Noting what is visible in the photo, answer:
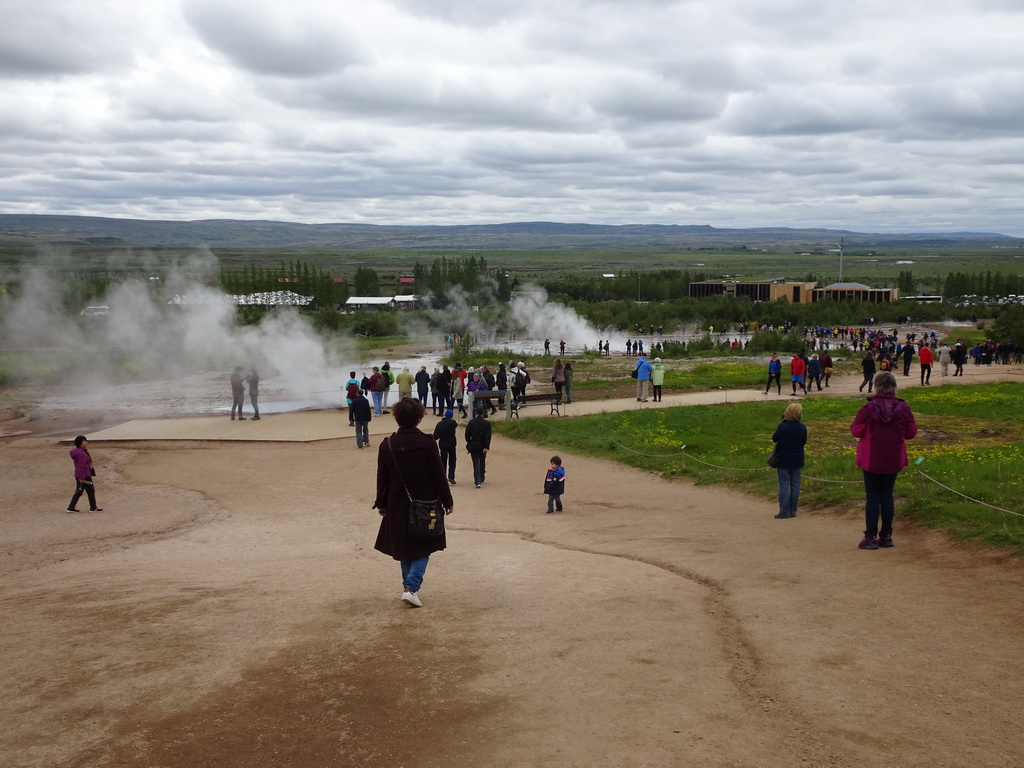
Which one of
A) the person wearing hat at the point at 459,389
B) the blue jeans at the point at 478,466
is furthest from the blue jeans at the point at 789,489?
the person wearing hat at the point at 459,389

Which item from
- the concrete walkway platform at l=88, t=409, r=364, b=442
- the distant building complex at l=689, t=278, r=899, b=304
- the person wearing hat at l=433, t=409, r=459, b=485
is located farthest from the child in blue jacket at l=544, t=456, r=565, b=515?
the distant building complex at l=689, t=278, r=899, b=304

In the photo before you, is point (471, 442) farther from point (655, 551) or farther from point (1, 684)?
point (1, 684)

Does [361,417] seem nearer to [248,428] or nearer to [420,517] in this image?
[248,428]

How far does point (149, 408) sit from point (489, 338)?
46.7 meters

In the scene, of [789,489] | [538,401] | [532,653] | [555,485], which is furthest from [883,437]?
[538,401]

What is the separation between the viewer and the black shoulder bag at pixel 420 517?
7184 millimetres

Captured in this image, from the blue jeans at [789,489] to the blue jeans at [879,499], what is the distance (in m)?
2.22

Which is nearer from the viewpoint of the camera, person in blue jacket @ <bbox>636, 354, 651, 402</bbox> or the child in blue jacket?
the child in blue jacket

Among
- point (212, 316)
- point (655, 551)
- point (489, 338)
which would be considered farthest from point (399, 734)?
point (489, 338)

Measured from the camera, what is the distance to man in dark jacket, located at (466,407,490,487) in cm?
1557

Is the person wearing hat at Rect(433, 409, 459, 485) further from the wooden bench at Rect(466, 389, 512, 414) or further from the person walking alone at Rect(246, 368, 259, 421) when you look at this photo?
the person walking alone at Rect(246, 368, 259, 421)

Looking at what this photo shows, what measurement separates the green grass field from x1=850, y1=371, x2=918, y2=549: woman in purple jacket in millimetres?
1112

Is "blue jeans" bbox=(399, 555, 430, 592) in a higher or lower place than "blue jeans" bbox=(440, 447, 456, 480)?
higher

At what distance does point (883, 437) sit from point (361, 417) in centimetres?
1307
